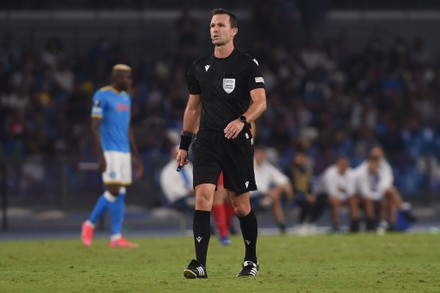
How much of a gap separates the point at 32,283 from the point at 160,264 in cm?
268

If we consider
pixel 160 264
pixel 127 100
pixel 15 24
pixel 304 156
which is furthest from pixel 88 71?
pixel 160 264

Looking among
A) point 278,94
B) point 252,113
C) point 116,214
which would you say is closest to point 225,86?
point 252,113

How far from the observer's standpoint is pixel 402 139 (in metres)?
27.2

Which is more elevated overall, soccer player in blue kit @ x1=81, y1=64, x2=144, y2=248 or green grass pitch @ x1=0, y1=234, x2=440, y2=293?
soccer player in blue kit @ x1=81, y1=64, x2=144, y2=248

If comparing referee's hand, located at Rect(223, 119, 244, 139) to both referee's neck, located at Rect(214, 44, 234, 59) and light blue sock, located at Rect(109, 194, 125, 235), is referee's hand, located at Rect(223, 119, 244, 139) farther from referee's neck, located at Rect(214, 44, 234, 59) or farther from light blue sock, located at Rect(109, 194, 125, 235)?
light blue sock, located at Rect(109, 194, 125, 235)

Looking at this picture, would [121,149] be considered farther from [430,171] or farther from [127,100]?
[430,171]

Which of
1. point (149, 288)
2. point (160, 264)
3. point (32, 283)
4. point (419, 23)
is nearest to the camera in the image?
point (149, 288)

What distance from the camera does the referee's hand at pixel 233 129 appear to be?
1011 centimetres

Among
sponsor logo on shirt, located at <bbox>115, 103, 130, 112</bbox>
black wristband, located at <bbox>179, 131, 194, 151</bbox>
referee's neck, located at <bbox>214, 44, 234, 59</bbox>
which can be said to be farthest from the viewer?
sponsor logo on shirt, located at <bbox>115, 103, 130, 112</bbox>

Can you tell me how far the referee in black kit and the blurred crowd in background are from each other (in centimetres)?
1243

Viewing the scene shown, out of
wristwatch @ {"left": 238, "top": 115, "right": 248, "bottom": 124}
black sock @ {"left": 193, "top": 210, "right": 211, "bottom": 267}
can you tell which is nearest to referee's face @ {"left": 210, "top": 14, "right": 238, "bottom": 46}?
wristwatch @ {"left": 238, "top": 115, "right": 248, "bottom": 124}

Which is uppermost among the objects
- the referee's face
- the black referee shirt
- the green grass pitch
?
the referee's face

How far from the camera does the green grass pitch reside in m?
9.88

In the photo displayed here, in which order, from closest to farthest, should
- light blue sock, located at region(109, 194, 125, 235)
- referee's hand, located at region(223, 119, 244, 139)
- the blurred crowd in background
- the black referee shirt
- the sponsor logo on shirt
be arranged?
referee's hand, located at region(223, 119, 244, 139)
the black referee shirt
the sponsor logo on shirt
light blue sock, located at region(109, 194, 125, 235)
the blurred crowd in background
